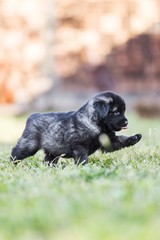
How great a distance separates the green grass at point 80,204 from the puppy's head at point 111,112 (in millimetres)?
730

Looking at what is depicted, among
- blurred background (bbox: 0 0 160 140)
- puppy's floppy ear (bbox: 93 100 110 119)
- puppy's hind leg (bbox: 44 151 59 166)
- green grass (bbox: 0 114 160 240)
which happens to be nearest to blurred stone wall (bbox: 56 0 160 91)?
blurred background (bbox: 0 0 160 140)

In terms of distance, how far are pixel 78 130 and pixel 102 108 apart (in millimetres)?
354

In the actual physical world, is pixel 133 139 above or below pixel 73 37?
above

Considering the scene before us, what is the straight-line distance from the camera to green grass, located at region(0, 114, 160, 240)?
4.18 metres

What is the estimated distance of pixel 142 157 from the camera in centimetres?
845

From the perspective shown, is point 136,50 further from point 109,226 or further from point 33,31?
point 109,226

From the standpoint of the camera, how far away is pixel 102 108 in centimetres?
798

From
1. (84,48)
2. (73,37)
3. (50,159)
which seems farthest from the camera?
(73,37)

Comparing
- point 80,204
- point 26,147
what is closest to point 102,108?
point 26,147

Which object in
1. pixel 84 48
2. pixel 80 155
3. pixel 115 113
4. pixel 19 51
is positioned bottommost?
pixel 84 48

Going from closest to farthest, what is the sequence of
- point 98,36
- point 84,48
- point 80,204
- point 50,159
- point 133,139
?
point 80,204 < point 133,139 < point 50,159 < point 98,36 < point 84,48

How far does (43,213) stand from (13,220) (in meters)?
0.19

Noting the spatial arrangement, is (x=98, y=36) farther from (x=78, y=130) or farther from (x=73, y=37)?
(x=78, y=130)

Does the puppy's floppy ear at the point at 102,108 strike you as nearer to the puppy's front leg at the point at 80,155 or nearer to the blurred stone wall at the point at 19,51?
the puppy's front leg at the point at 80,155
